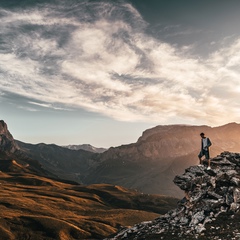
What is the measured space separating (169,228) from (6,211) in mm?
175686

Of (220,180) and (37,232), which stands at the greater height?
(220,180)

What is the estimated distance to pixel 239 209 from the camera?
31531mm

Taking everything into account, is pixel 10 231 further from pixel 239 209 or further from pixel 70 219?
pixel 239 209

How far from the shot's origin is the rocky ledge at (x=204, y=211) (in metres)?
29.2

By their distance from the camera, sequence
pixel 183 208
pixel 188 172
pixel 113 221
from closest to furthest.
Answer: pixel 183 208 < pixel 188 172 < pixel 113 221

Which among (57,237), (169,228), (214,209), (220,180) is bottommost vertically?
(57,237)

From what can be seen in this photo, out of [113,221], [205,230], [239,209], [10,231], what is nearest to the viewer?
[205,230]

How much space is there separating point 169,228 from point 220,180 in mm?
9281

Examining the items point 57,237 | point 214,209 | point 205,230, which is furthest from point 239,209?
point 57,237

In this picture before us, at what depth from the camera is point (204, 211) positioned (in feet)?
107

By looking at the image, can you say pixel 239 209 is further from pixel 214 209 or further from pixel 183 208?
pixel 183 208

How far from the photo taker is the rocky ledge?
95.7ft

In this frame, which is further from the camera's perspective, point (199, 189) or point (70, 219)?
point (70, 219)

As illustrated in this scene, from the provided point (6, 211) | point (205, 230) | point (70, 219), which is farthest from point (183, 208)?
point (6, 211)
